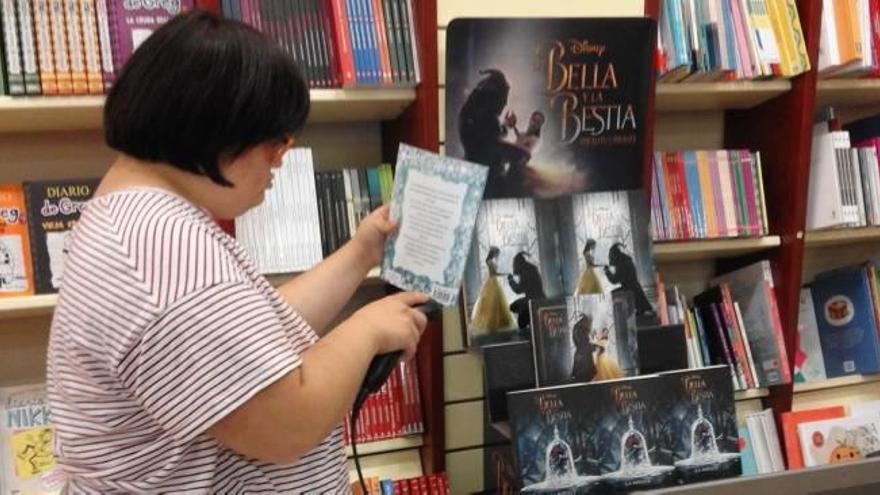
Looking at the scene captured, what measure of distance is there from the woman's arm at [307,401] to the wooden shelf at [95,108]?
804 millimetres

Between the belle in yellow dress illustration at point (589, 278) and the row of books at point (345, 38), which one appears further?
the row of books at point (345, 38)

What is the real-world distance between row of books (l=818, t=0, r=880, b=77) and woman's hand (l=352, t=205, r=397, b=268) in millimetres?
1290

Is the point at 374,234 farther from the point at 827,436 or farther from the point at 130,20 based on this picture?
the point at 827,436

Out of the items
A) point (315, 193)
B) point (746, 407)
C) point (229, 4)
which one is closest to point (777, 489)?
point (315, 193)

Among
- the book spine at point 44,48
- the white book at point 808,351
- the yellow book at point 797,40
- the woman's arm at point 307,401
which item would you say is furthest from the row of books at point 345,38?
the white book at point 808,351

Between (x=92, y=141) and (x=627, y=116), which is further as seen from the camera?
(x=92, y=141)

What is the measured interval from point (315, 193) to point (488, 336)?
49 centimetres

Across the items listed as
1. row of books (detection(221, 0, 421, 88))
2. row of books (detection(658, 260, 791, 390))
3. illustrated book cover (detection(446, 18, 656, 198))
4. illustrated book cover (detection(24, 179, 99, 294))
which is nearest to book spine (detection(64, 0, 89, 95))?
illustrated book cover (detection(24, 179, 99, 294))

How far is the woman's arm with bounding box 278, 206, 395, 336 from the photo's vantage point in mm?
1094

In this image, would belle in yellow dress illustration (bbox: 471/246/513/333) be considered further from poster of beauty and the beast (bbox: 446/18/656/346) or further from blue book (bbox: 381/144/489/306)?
blue book (bbox: 381/144/489/306)

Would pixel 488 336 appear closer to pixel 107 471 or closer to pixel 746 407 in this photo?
pixel 107 471

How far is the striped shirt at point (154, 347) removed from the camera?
2.30ft

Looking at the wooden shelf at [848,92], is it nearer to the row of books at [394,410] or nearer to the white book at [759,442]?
the white book at [759,442]

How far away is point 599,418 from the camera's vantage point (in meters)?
1.30
